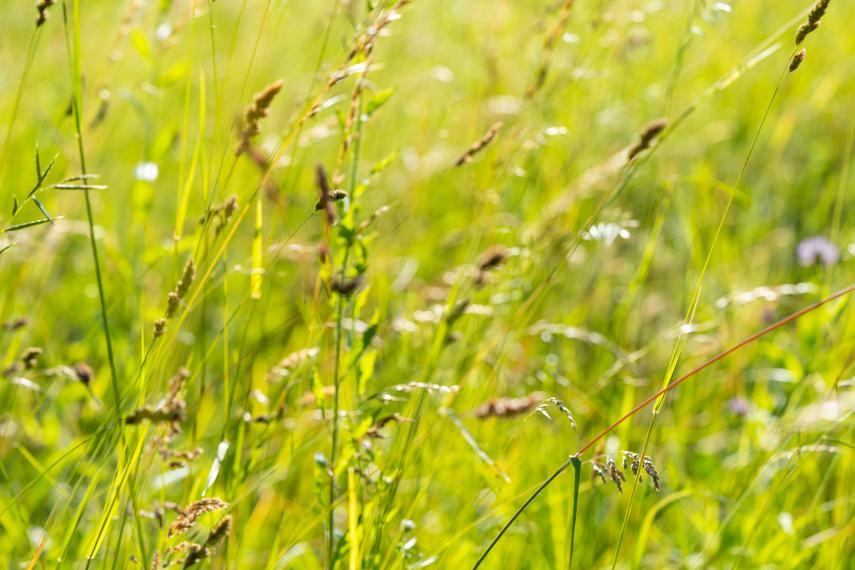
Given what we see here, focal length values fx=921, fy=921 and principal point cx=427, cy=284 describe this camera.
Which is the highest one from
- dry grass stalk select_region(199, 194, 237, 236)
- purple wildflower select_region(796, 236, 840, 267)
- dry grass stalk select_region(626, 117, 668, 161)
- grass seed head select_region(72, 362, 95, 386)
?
dry grass stalk select_region(199, 194, 237, 236)

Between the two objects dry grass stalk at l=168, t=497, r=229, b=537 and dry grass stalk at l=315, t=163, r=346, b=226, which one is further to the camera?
dry grass stalk at l=168, t=497, r=229, b=537

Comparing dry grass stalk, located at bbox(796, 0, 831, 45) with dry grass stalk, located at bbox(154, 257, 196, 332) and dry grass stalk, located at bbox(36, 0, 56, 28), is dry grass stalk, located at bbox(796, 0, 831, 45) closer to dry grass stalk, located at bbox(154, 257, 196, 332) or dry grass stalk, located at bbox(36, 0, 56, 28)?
dry grass stalk, located at bbox(154, 257, 196, 332)

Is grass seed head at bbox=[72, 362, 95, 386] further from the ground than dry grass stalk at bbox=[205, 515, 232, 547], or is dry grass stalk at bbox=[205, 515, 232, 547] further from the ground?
grass seed head at bbox=[72, 362, 95, 386]

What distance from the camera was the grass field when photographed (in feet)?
4.36

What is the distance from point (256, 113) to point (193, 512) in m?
0.53

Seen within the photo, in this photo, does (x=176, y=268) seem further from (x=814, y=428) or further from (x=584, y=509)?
(x=814, y=428)

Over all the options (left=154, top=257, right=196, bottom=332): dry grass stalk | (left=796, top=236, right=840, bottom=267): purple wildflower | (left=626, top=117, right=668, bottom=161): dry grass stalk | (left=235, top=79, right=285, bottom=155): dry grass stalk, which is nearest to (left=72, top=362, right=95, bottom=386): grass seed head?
(left=154, top=257, right=196, bottom=332): dry grass stalk

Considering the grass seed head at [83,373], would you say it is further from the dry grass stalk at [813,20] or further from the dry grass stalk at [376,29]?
the dry grass stalk at [813,20]

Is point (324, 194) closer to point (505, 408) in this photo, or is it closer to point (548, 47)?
point (505, 408)

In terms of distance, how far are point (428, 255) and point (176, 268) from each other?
134 cm

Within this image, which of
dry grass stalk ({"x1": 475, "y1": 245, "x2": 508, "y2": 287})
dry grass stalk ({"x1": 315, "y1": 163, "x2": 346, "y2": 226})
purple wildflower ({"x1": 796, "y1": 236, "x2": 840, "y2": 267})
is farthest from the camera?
purple wildflower ({"x1": 796, "y1": 236, "x2": 840, "y2": 267})

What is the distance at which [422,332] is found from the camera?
6.98 feet

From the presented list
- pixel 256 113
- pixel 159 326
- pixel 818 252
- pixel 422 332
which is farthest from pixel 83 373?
pixel 818 252

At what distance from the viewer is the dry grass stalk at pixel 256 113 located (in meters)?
1.22
